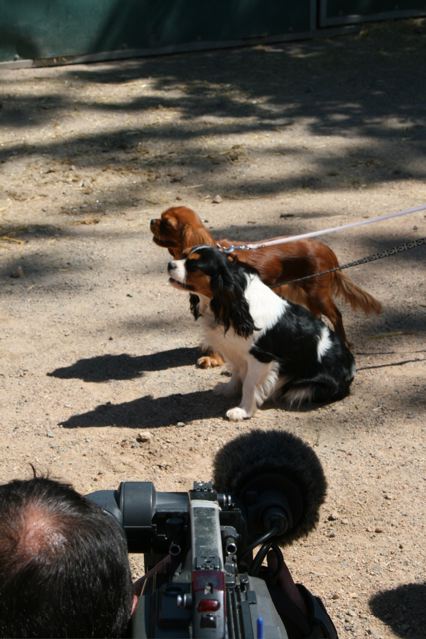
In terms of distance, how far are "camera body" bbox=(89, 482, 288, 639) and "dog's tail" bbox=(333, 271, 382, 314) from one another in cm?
409

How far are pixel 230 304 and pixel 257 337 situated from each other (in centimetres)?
27

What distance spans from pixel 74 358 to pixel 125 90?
6490 millimetres

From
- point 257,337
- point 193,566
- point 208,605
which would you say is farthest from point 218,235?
point 208,605

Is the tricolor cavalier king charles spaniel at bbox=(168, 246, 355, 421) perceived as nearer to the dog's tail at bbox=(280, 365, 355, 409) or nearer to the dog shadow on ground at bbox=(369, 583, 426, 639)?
the dog's tail at bbox=(280, 365, 355, 409)

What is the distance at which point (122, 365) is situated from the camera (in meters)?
6.36

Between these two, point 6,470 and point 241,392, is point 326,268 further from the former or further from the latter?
point 6,470

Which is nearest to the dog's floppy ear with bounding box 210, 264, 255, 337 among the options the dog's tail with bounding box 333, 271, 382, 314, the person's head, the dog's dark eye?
the dog's dark eye

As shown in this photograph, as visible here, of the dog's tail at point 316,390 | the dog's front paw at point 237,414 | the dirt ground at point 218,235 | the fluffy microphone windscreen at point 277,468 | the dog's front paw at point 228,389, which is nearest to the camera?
the fluffy microphone windscreen at point 277,468

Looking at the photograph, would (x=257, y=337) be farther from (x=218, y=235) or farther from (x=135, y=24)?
(x=135, y=24)

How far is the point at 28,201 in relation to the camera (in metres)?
9.28

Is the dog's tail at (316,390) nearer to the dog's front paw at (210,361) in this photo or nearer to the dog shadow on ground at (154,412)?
the dog shadow on ground at (154,412)

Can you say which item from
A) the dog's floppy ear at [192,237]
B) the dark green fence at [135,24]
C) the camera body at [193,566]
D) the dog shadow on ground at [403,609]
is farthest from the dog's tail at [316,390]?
the dark green fence at [135,24]

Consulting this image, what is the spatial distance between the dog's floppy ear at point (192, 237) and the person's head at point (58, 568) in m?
4.47

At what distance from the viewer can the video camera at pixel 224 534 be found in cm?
177
